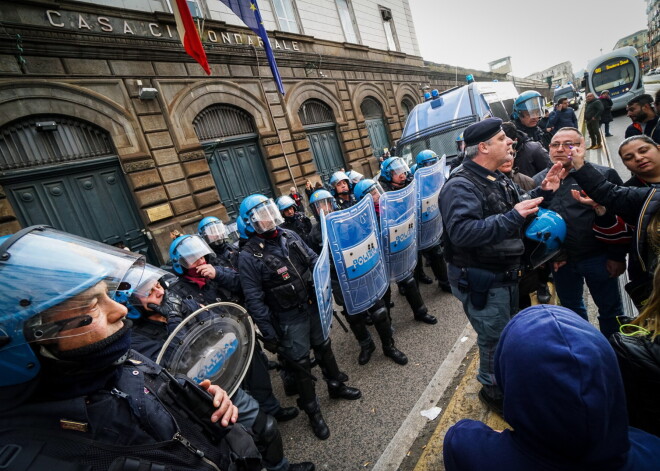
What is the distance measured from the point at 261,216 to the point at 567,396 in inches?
95.1

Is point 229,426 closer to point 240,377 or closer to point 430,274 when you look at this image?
point 240,377

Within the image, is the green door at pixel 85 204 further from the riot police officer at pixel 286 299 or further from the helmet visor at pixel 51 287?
the helmet visor at pixel 51 287

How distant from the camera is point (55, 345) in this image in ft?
3.14

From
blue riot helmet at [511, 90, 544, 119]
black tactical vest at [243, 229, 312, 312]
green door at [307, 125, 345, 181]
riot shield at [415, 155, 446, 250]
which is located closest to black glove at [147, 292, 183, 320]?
black tactical vest at [243, 229, 312, 312]

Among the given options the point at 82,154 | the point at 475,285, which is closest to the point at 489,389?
the point at 475,285

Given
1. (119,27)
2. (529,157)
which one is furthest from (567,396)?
(119,27)

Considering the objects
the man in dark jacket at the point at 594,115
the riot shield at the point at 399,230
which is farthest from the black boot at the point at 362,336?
the man in dark jacket at the point at 594,115

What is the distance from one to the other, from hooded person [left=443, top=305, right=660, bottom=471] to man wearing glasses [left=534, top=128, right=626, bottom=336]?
6.30 feet

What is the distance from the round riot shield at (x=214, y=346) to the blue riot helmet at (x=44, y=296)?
1.68 feet

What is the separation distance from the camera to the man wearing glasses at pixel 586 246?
2.26m

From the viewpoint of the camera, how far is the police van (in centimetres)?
624

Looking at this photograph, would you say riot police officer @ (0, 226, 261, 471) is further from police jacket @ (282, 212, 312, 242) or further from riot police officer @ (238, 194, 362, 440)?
police jacket @ (282, 212, 312, 242)

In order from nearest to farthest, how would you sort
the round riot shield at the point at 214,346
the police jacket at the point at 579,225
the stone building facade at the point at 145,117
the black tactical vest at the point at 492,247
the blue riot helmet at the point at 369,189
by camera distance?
the round riot shield at the point at 214,346 → the black tactical vest at the point at 492,247 → the police jacket at the point at 579,225 → the blue riot helmet at the point at 369,189 → the stone building facade at the point at 145,117

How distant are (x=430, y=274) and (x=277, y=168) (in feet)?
21.3
